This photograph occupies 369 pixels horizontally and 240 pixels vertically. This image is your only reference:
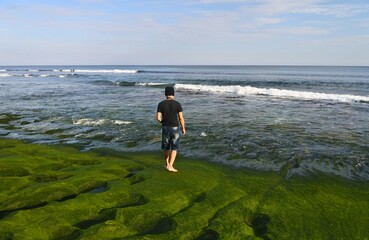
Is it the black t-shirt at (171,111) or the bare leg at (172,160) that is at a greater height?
the black t-shirt at (171,111)

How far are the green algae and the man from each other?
1.90 ft

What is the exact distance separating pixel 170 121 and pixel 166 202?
2.51m

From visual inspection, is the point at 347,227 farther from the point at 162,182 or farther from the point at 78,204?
the point at 78,204

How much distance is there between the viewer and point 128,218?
5441 millimetres

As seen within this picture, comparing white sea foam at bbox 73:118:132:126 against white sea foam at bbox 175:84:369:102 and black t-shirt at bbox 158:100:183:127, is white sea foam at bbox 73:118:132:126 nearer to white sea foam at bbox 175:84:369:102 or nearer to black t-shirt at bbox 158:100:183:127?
black t-shirt at bbox 158:100:183:127

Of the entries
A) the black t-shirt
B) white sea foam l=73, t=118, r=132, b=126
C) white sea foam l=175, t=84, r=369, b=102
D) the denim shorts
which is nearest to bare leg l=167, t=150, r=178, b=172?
the denim shorts

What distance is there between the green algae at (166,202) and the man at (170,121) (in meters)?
0.58

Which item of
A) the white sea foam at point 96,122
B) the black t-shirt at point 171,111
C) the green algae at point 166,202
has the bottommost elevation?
the white sea foam at point 96,122

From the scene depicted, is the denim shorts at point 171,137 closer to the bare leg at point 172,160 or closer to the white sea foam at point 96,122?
the bare leg at point 172,160

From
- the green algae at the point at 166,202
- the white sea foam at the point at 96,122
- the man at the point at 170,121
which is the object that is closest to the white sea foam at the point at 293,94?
the white sea foam at the point at 96,122

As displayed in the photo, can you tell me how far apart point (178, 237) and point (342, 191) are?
4304 millimetres

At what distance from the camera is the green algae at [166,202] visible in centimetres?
509

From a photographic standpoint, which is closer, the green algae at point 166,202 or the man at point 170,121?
the green algae at point 166,202

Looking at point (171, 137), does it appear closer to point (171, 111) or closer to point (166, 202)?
point (171, 111)
